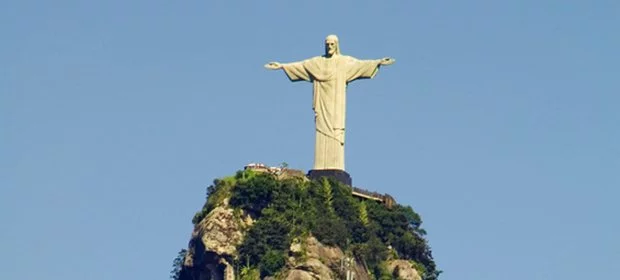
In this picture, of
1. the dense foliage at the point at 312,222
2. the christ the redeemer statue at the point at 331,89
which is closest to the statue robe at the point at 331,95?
the christ the redeemer statue at the point at 331,89

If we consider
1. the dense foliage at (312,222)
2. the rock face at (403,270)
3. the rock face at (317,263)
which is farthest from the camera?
the rock face at (403,270)

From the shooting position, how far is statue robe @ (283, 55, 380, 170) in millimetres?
90750

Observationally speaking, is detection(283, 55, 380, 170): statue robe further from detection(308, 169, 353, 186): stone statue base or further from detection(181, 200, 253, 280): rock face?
detection(181, 200, 253, 280): rock face

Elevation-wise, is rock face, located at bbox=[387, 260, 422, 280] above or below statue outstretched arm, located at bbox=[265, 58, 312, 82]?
below

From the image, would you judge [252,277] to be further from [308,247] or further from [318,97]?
[318,97]

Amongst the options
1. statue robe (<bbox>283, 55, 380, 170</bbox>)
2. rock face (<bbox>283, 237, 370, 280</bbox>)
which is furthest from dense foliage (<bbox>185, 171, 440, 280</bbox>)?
statue robe (<bbox>283, 55, 380, 170</bbox>)

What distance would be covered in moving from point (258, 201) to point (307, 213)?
1.82 m

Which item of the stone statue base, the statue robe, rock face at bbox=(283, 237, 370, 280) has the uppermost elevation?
the statue robe

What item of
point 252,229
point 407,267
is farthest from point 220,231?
point 407,267

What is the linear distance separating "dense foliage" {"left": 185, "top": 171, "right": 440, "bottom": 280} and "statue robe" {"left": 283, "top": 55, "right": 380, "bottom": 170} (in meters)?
1.56

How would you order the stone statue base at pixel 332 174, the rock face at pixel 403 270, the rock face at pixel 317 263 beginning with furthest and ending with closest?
the stone statue base at pixel 332 174
the rock face at pixel 403 270
the rock face at pixel 317 263

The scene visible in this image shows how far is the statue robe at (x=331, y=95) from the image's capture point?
90750 mm

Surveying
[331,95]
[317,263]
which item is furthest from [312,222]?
[331,95]

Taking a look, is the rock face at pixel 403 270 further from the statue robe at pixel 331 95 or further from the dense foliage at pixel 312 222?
the statue robe at pixel 331 95
